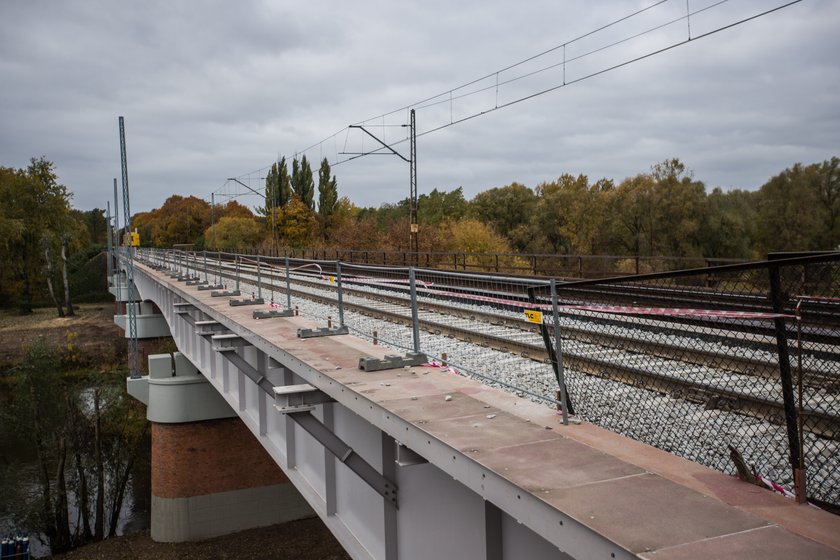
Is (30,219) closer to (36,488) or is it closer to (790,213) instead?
(36,488)

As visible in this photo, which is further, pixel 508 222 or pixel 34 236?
pixel 508 222

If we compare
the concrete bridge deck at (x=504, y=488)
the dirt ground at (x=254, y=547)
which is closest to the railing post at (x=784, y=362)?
the concrete bridge deck at (x=504, y=488)

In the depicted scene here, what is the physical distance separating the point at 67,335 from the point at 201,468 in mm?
46876

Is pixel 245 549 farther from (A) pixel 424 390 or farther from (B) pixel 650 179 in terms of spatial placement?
(B) pixel 650 179

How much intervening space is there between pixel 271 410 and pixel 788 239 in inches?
1534

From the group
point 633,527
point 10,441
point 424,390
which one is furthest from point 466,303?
point 10,441

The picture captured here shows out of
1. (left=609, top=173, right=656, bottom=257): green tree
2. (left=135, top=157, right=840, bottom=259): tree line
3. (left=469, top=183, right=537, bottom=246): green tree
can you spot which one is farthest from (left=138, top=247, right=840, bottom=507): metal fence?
(left=469, top=183, right=537, bottom=246): green tree

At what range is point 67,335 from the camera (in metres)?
63.8

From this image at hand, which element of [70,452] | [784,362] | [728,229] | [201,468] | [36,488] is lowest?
[36,488]

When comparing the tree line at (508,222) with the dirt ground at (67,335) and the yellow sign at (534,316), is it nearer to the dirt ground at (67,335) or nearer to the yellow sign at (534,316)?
the dirt ground at (67,335)

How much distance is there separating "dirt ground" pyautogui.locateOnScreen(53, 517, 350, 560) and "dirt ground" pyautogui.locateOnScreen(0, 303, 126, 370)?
122 ft

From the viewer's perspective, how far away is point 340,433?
7.32 meters

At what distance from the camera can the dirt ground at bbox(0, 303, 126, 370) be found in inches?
2322

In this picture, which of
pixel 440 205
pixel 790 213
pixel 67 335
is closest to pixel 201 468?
pixel 790 213
